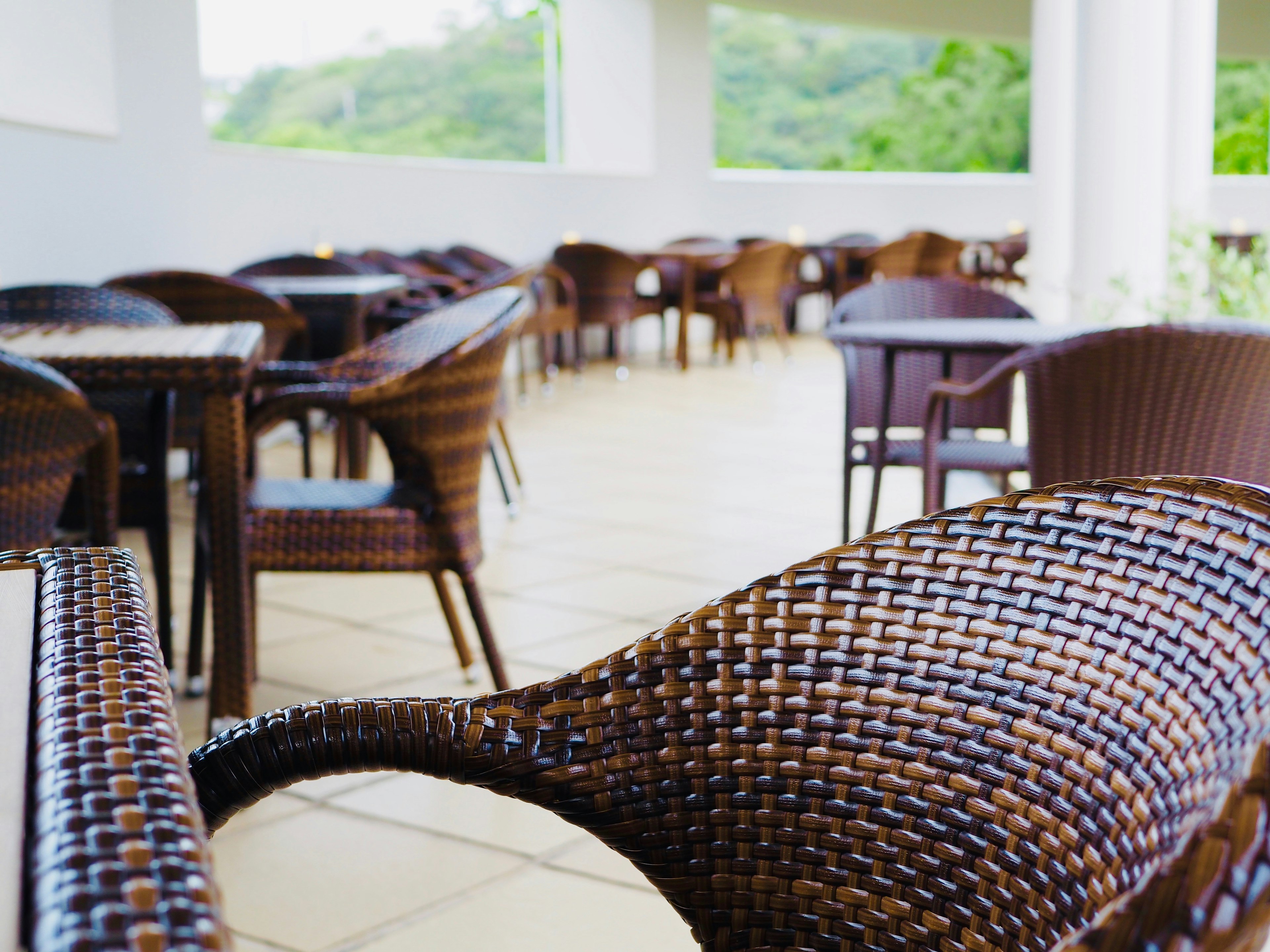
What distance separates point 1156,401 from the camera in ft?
6.66

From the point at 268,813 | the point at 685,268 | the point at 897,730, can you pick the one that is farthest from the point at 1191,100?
the point at 897,730

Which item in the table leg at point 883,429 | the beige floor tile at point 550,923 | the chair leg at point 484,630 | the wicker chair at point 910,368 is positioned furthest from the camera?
the wicker chair at point 910,368

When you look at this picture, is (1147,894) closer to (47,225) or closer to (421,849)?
(421,849)

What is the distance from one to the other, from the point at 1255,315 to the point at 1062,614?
3300mm

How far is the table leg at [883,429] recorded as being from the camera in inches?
117

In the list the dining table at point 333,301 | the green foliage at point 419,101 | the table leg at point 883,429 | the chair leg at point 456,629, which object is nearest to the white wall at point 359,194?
the green foliage at point 419,101

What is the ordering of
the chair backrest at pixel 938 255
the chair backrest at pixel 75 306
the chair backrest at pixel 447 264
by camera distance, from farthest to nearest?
the chair backrest at pixel 938 255
the chair backrest at pixel 447 264
the chair backrest at pixel 75 306

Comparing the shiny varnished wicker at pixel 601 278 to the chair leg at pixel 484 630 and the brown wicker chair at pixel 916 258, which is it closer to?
the brown wicker chair at pixel 916 258

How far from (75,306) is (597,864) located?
5.72ft

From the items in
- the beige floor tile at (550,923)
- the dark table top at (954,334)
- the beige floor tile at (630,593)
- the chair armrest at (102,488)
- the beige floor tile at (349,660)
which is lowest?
the beige floor tile at (550,923)

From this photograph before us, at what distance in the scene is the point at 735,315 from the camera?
27.5ft

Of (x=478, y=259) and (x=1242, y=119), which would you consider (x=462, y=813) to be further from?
(x=1242, y=119)

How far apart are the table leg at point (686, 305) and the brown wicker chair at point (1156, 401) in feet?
20.9

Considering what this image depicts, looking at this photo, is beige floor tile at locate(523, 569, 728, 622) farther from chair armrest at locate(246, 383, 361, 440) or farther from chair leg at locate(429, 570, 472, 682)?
chair armrest at locate(246, 383, 361, 440)
